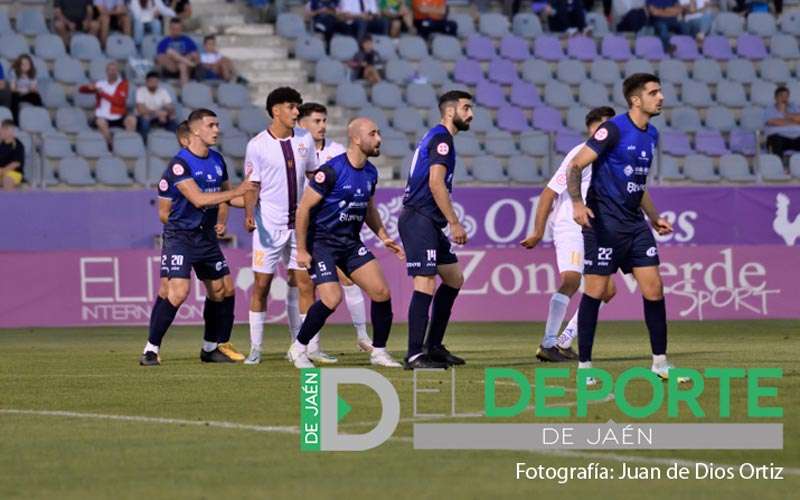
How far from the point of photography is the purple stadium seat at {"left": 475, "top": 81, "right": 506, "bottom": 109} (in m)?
27.9

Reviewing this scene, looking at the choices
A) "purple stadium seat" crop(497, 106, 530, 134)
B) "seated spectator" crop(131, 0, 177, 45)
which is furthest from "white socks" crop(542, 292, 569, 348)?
"seated spectator" crop(131, 0, 177, 45)

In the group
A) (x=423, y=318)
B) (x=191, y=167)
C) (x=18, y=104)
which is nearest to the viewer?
(x=423, y=318)

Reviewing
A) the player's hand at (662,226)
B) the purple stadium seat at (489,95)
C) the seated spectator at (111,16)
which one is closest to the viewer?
the player's hand at (662,226)

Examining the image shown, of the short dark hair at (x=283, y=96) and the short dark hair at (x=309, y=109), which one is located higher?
the short dark hair at (x=283, y=96)

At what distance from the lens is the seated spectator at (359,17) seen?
94.4ft

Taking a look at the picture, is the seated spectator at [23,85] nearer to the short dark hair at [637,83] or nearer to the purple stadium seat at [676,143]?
the purple stadium seat at [676,143]

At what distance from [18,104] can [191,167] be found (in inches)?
426

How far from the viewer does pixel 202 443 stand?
9562mm

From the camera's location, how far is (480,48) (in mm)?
28938

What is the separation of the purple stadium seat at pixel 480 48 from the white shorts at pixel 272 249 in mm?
13572

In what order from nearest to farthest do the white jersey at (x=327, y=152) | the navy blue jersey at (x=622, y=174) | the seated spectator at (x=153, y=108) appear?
the navy blue jersey at (x=622, y=174) < the white jersey at (x=327, y=152) < the seated spectator at (x=153, y=108)

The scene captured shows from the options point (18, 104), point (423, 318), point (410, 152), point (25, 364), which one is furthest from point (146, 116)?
point (423, 318)

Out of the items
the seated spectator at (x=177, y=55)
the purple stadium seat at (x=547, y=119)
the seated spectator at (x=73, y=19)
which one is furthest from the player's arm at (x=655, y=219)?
the seated spectator at (x=73, y=19)

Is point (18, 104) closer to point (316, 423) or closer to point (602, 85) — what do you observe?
point (602, 85)
